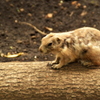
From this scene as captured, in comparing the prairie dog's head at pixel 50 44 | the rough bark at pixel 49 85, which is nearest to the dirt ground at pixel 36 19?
the rough bark at pixel 49 85

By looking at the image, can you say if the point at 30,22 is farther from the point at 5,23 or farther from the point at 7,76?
the point at 7,76

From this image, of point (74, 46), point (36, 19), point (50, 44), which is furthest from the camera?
point (36, 19)

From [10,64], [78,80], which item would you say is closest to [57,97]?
[78,80]

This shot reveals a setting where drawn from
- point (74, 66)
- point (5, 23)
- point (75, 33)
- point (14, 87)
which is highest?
point (5, 23)

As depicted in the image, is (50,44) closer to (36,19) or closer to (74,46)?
(74,46)

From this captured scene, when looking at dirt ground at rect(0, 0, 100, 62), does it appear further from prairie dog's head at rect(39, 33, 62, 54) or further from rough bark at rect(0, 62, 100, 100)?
prairie dog's head at rect(39, 33, 62, 54)

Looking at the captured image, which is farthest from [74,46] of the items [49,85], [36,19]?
[36,19]
